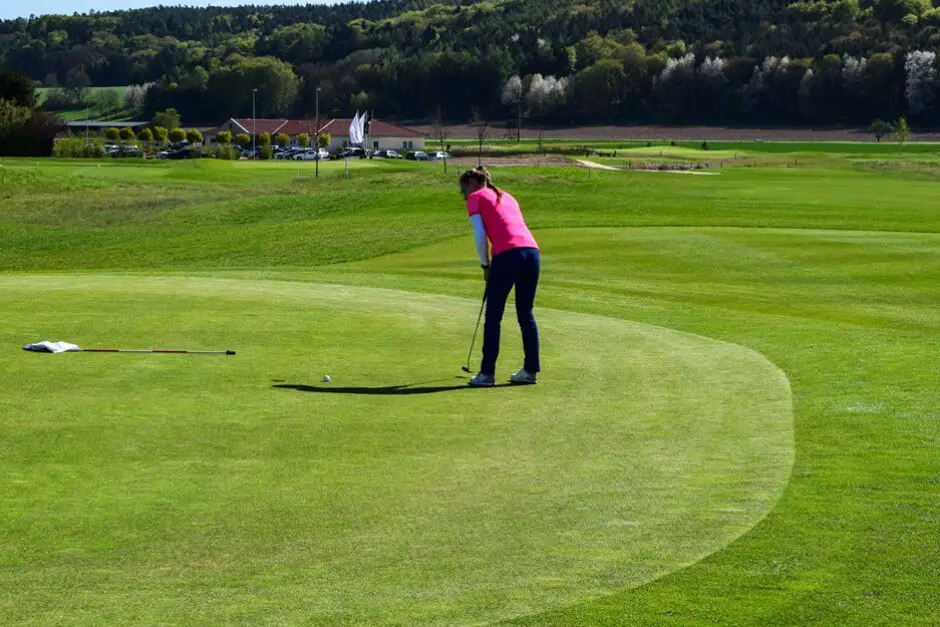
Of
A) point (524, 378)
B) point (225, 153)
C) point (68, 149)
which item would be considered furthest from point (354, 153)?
point (524, 378)

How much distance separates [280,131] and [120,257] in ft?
517

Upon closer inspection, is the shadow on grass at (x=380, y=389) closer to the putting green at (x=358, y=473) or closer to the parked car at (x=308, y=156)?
the putting green at (x=358, y=473)

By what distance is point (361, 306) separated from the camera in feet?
62.7

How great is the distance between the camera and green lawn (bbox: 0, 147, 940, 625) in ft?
22.8

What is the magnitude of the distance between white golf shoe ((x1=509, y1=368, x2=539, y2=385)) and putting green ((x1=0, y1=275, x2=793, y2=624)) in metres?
0.16

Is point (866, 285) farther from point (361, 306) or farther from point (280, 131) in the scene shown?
point (280, 131)

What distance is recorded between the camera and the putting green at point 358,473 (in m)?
7.06

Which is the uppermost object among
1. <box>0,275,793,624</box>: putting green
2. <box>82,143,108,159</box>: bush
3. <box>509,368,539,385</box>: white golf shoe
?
<box>0,275,793,624</box>: putting green

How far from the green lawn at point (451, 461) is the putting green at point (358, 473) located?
1.2 inches

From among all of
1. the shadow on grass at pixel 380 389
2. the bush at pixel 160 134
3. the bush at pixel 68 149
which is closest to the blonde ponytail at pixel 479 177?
the shadow on grass at pixel 380 389

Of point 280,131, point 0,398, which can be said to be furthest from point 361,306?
point 280,131

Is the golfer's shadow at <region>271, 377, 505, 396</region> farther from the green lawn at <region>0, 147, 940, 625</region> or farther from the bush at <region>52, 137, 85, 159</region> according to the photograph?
the bush at <region>52, 137, 85, 159</region>

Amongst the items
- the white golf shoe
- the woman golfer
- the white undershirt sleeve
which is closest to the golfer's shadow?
the white golf shoe

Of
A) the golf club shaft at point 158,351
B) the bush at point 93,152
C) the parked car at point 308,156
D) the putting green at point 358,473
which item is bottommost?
the parked car at point 308,156
